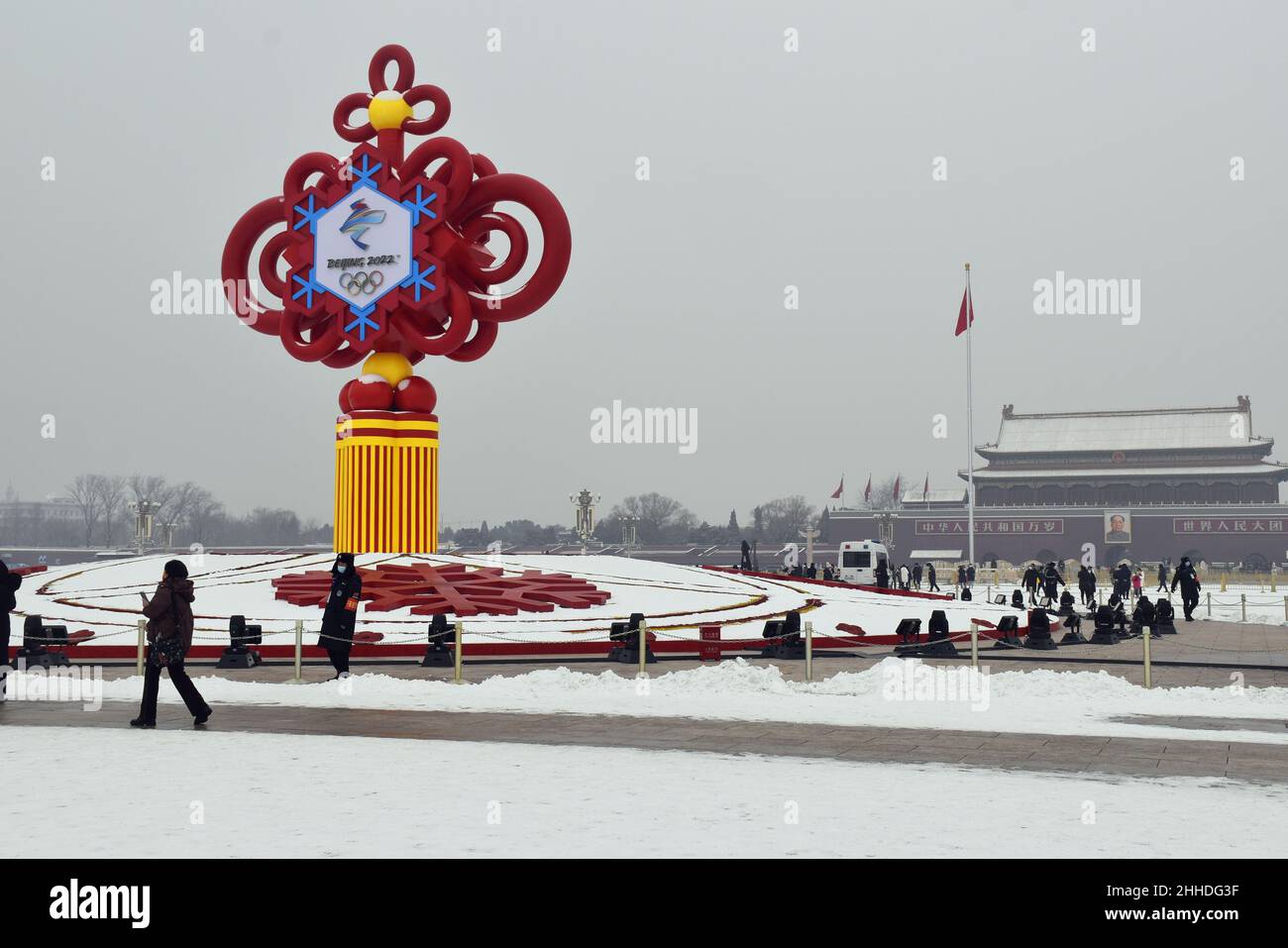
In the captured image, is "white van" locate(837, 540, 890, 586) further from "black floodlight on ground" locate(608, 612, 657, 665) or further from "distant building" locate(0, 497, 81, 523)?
"distant building" locate(0, 497, 81, 523)

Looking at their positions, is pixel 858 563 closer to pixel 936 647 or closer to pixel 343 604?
pixel 936 647

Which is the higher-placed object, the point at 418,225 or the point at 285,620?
the point at 418,225

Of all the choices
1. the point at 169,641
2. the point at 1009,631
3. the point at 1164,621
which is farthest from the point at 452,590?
the point at 1164,621

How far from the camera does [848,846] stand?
20.2 ft

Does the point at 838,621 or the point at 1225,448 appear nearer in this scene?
the point at 838,621

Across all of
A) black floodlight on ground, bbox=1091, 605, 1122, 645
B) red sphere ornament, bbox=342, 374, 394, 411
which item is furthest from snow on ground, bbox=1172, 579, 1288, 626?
red sphere ornament, bbox=342, 374, 394, 411

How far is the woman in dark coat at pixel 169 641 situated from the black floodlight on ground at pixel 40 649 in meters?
7.17

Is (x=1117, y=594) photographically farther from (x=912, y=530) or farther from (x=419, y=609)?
(x=912, y=530)

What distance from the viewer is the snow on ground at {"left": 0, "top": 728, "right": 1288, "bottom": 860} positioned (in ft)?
20.3

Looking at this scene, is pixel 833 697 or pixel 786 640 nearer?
pixel 833 697

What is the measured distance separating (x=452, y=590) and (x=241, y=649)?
563cm

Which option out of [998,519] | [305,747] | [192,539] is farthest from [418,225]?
[192,539]

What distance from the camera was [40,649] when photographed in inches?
696

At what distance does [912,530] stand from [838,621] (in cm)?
6093
